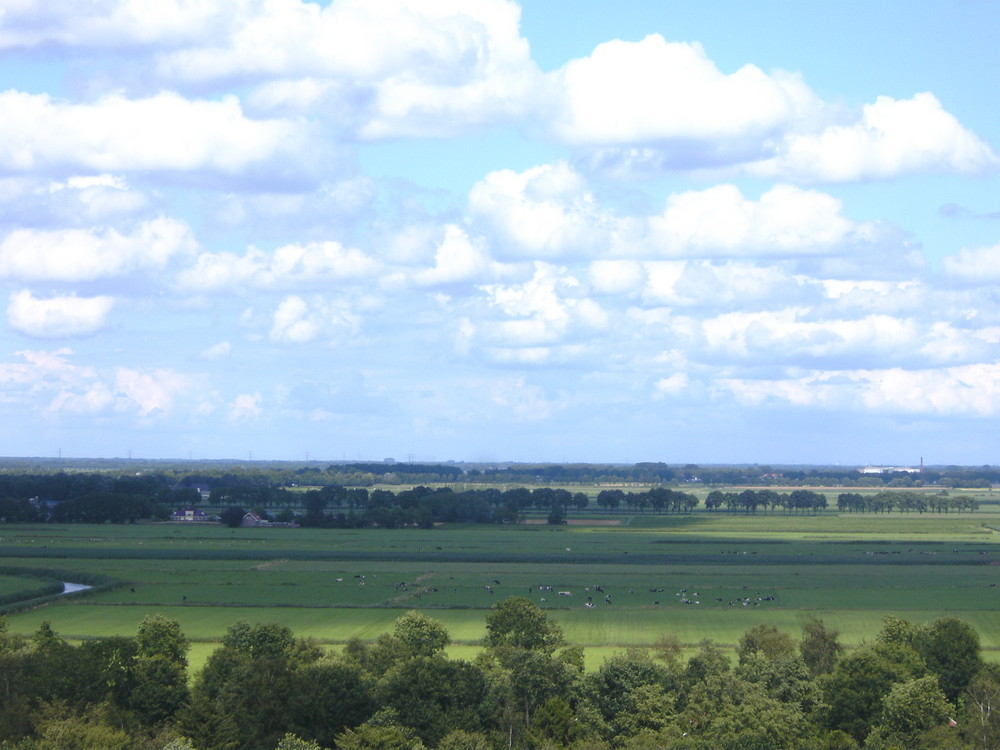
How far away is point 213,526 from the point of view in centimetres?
17138

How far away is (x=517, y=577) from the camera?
108 metres

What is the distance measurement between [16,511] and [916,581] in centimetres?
12820

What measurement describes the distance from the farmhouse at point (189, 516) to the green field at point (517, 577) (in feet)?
45.0

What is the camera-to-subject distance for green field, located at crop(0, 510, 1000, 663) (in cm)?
Result: 8131

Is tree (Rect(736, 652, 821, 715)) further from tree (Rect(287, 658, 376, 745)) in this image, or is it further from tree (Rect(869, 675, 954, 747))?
tree (Rect(287, 658, 376, 745))

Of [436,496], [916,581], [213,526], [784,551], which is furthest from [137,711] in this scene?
[436,496]

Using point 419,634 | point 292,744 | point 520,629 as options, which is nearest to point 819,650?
point 520,629

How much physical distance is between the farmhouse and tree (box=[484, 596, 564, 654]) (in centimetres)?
12413

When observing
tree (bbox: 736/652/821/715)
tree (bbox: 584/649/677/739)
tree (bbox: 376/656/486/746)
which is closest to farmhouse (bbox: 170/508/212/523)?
Result: tree (bbox: 376/656/486/746)

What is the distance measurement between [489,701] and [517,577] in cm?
5676

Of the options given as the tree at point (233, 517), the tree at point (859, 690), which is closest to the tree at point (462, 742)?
the tree at point (859, 690)

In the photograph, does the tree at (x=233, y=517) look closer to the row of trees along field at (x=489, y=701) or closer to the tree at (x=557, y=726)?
the row of trees along field at (x=489, y=701)

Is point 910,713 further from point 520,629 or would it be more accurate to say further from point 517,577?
point 517,577

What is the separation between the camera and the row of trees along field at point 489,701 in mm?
46719
